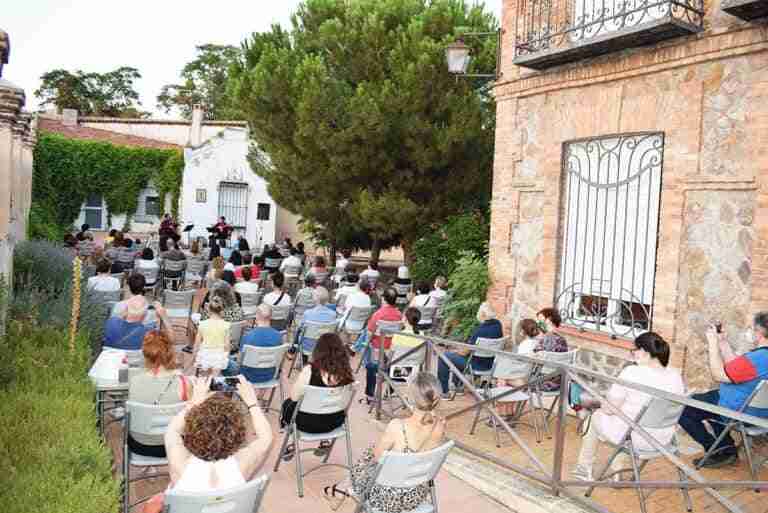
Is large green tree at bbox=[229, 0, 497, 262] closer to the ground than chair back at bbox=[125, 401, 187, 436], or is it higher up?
higher up

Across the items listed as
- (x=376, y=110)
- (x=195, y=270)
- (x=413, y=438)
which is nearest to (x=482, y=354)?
(x=413, y=438)

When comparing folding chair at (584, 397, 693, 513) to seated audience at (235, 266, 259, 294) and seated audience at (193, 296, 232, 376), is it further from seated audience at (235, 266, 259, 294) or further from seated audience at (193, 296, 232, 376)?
seated audience at (235, 266, 259, 294)

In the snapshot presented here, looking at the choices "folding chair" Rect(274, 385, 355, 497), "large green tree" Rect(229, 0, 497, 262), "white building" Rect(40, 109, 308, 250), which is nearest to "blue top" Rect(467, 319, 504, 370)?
"folding chair" Rect(274, 385, 355, 497)

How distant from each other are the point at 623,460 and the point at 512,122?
483 centimetres

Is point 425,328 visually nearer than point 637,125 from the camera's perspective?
No

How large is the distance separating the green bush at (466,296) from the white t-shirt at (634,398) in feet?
14.7

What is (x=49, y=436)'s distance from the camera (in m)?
3.83

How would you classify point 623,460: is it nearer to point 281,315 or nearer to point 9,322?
point 281,315

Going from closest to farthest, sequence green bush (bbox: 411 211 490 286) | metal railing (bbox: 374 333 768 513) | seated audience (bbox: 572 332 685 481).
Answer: metal railing (bbox: 374 333 768 513) < seated audience (bbox: 572 332 685 481) < green bush (bbox: 411 211 490 286)

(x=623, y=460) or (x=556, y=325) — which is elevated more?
(x=556, y=325)

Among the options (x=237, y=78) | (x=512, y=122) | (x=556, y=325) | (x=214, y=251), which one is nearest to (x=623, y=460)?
(x=556, y=325)

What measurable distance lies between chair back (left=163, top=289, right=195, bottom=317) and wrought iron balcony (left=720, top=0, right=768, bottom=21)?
728cm

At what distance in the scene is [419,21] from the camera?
13.7 metres

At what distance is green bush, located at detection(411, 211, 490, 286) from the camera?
12428 mm
